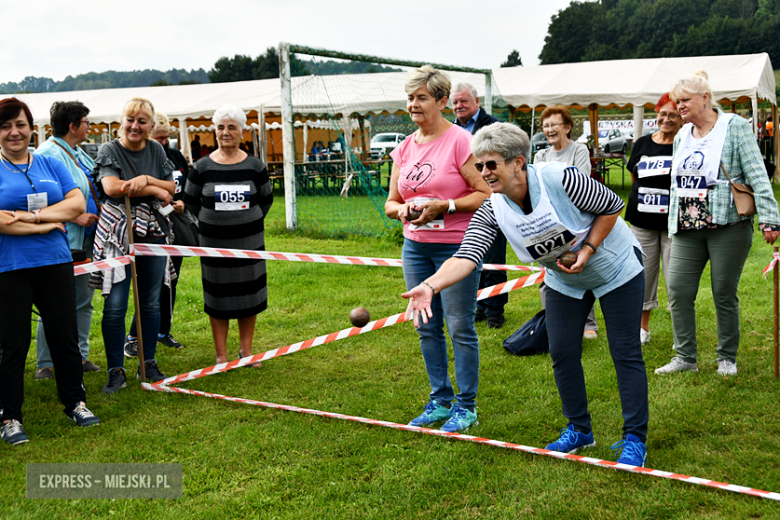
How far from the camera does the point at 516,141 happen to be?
117 inches

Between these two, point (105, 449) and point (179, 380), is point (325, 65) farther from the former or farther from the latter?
point (105, 449)

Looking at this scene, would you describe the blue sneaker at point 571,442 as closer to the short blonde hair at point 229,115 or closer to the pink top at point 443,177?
the pink top at point 443,177

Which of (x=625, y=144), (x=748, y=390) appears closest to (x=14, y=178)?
(x=748, y=390)

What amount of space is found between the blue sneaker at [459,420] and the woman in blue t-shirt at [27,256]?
7.30 ft

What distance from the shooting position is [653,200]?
529 cm

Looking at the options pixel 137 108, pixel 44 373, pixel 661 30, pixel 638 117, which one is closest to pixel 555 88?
pixel 638 117

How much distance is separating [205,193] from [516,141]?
2.70 meters

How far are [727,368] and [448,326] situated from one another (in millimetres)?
2307

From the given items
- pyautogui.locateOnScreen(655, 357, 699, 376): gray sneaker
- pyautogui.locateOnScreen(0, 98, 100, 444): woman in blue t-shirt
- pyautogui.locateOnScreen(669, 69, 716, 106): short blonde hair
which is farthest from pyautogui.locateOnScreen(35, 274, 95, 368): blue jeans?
pyautogui.locateOnScreen(669, 69, 716, 106): short blonde hair

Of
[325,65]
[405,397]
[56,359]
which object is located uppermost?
[325,65]

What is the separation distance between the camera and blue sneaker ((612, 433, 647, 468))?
131 inches

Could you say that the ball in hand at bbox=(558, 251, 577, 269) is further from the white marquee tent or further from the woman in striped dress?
the white marquee tent

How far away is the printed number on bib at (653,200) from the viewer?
525 centimetres

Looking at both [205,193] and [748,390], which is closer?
[748,390]
